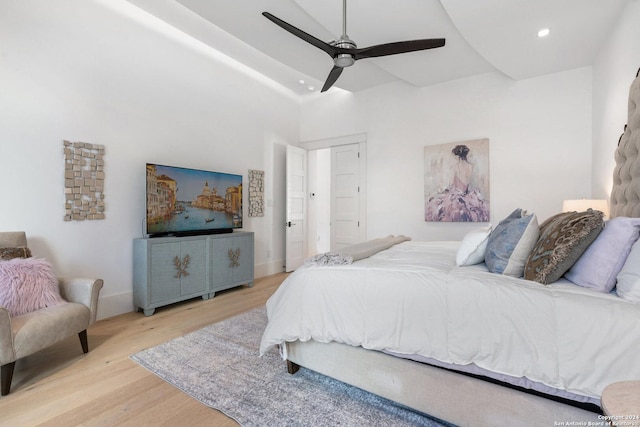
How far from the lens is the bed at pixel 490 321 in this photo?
115 centimetres

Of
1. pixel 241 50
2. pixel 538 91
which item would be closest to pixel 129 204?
pixel 241 50

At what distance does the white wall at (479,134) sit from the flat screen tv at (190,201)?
208 centimetres

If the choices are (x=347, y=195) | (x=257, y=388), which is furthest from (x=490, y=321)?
(x=347, y=195)

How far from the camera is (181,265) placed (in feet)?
11.1

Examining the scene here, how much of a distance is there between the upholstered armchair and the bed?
1.42 m

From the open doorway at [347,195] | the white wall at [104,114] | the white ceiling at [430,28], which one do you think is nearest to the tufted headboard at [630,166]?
the white ceiling at [430,28]

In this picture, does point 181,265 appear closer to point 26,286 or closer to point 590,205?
point 26,286

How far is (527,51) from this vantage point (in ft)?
9.90

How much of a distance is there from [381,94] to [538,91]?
2005 mm

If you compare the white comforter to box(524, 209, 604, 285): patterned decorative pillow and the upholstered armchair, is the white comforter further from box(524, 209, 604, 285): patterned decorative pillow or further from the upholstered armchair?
the upholstered armchair

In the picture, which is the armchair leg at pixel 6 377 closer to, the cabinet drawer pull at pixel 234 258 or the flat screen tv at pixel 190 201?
the flat screen tv at pixel 190 201

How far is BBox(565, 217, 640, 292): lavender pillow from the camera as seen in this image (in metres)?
1.26

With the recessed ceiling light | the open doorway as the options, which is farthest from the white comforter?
the open doorway

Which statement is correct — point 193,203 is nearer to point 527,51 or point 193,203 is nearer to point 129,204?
point 129,204
